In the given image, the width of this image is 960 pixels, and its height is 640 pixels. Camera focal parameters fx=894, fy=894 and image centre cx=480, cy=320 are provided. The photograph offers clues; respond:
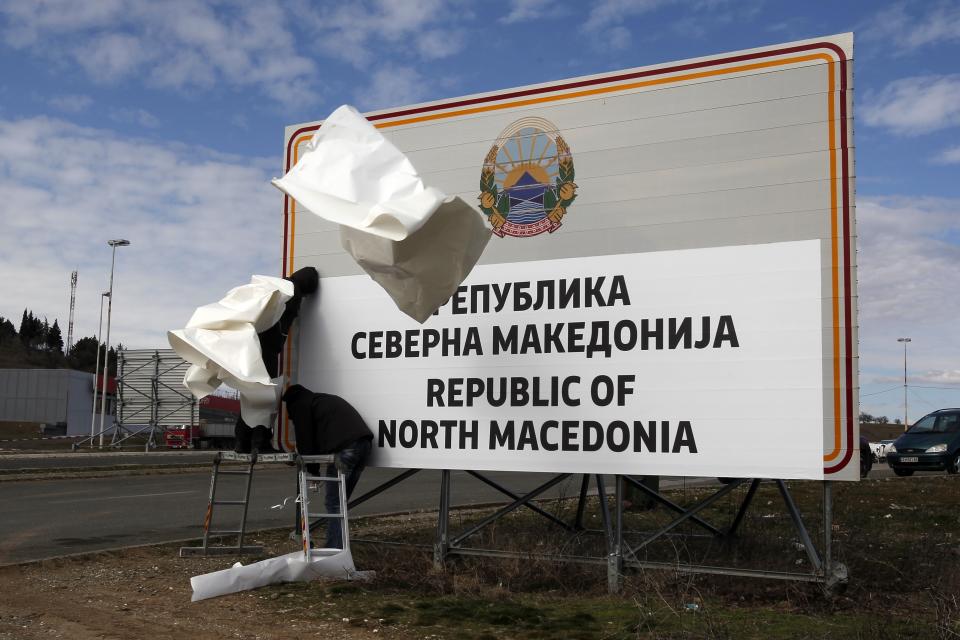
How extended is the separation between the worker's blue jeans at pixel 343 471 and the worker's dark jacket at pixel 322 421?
0.30 ft

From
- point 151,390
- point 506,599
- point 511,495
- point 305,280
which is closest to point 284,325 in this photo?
point 305,280

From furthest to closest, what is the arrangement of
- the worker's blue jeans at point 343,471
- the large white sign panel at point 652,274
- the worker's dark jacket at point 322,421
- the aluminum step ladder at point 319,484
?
the worker's dark jacket at point 322,421 → the worker's blue jeans at point 343,471 → the aluminum step ladder at point 319,484 → the large white sign panel at point 652,274

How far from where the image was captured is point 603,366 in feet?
24.9

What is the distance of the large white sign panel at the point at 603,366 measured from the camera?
696cm

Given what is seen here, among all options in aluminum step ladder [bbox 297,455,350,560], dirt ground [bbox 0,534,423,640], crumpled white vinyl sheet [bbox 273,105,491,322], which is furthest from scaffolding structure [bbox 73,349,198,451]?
crumpled white vinyl sheet [bbox 273,105,491,322]

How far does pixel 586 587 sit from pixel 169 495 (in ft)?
36.7

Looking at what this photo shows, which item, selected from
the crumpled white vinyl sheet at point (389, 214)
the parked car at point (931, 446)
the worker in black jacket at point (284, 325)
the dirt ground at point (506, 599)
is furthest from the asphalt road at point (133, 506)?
the parked car at point (931, 446)

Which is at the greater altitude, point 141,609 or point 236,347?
point 236,347

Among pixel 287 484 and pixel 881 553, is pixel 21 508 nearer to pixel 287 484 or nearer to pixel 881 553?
pixel 287 484

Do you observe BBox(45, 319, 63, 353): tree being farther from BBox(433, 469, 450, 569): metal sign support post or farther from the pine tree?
BBox(433, 469, 450, 569): metal sign support post

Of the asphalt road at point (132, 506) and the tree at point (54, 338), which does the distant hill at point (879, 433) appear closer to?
the asphalt road at point (132, 506)

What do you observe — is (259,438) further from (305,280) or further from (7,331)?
(7,331)

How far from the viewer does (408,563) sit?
816 cm

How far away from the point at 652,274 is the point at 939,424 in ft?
63.9
